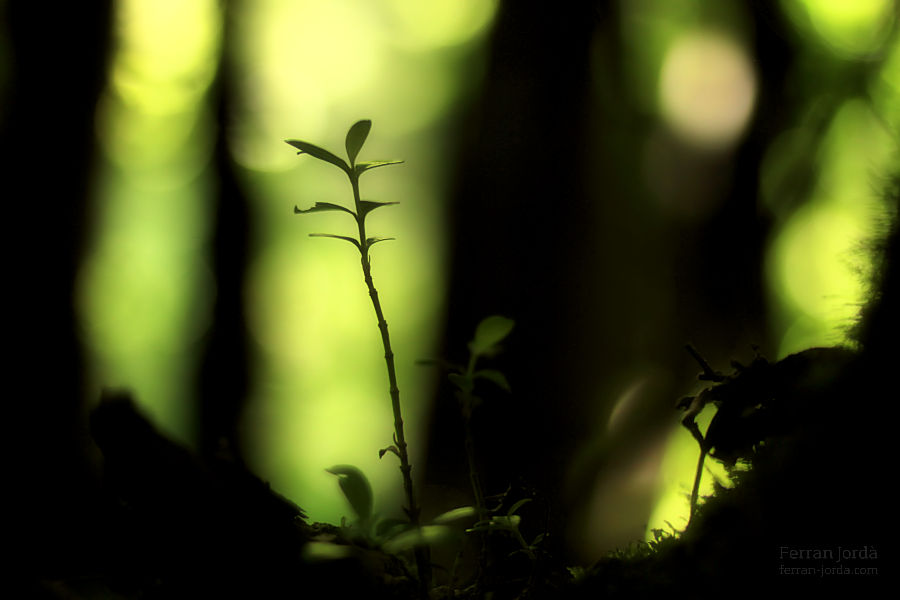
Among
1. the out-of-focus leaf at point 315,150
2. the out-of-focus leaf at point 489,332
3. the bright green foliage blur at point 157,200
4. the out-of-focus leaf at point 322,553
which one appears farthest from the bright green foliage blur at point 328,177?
the out-of-focus leaf at point 322,553

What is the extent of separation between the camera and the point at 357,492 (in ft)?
Answer: 2.15

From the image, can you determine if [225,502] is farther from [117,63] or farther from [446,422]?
[117,63]

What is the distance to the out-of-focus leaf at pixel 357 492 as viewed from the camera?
0.65 metres

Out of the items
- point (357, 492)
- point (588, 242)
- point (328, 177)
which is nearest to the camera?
point (357, 492)

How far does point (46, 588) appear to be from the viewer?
535 millimetres

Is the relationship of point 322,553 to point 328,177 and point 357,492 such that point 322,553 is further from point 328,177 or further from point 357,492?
point 328,177

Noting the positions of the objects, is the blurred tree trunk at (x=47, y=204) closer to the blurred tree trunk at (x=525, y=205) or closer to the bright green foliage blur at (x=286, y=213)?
the bright green foliage blur at (x=286, y=213)

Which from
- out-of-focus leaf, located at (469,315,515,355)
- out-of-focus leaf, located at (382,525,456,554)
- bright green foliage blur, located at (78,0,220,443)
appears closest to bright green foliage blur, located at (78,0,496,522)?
bright green foliage blur, located at (78,0,220,443)

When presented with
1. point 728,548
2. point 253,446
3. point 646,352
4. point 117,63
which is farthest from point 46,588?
point 117,63

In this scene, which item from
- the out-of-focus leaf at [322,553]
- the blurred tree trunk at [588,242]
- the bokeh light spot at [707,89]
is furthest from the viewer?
the bokeh light spot at [707,89]

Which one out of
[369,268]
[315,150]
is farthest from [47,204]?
[369,268]

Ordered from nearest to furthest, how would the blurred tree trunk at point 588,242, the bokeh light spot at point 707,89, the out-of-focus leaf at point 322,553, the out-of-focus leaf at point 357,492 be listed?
the out-of-focus leaf at point 322,553 < the out-of-focus leaf at point 357,492 < the blurred tree trunk at point 588,242 < the bokeh light spot at point 707,89

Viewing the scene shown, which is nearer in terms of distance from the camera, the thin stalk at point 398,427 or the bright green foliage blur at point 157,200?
the thin stalk at point 398,427

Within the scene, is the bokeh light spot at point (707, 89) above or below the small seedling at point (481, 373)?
above
